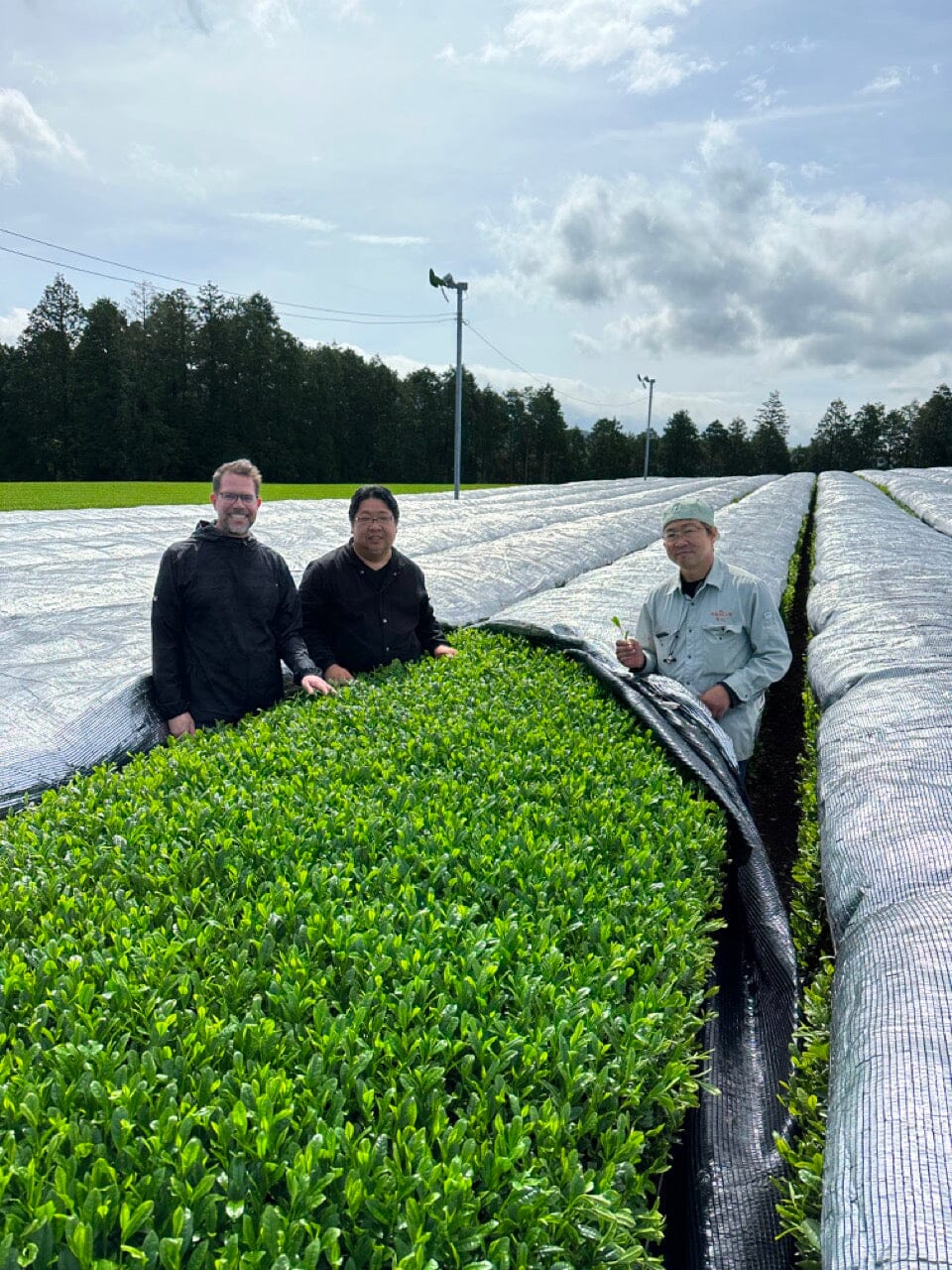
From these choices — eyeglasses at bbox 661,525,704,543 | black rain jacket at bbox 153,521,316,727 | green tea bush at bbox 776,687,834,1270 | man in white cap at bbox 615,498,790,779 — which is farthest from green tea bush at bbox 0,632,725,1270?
eyeglasses at bbox 661,525,704,543

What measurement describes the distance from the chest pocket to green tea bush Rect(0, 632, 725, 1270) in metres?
1.12

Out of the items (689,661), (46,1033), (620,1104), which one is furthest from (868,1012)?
(689,661)

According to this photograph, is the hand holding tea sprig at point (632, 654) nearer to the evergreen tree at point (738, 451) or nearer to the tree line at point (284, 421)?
the tree line at point (284, 421)

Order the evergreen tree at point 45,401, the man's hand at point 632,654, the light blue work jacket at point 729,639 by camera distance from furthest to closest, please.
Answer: the evergreen tree at point 45,401
the man's hand at point 632,654
the light blue work jacket at point 729,639

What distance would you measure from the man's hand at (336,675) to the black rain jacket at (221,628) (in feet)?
0.85

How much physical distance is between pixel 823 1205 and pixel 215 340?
185 ft

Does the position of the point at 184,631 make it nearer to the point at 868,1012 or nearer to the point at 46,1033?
the point at 46,1033

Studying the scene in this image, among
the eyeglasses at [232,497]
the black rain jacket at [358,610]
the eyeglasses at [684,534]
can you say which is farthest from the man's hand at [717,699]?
the eyeglasses at [232,497]

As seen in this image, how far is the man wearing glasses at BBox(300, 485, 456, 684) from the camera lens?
4.98 metres

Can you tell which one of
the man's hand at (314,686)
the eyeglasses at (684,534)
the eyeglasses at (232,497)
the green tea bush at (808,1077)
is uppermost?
the eyeglasses at (232,497)

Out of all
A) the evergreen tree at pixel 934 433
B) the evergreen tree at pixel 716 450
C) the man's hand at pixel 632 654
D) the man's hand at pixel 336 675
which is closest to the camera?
the man's hand at pixel 632 654

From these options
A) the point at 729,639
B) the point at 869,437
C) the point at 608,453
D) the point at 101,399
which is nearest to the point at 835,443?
the point at 869,437

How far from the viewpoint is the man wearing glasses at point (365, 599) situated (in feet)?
16.3

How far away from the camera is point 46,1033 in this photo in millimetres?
1907
